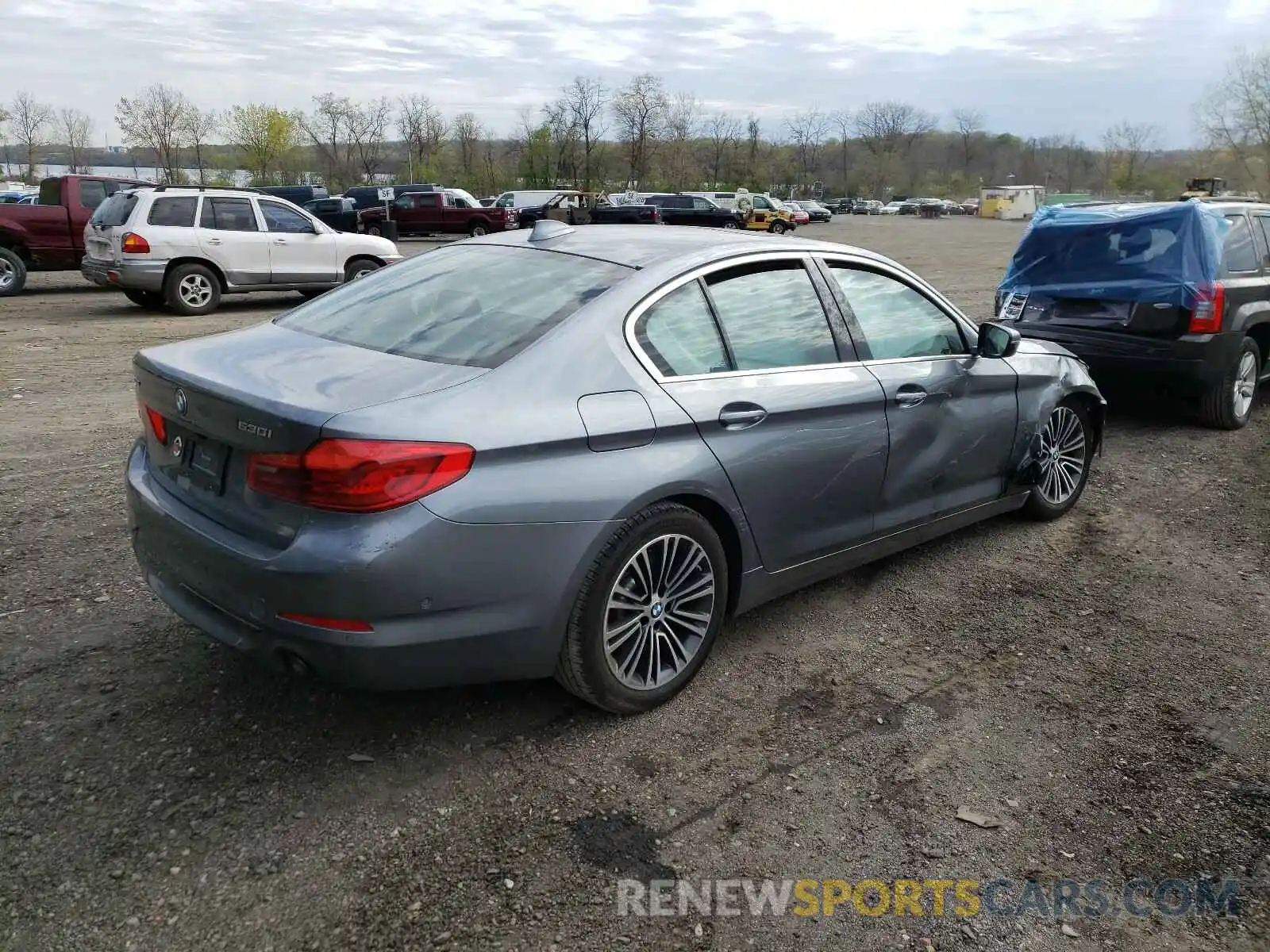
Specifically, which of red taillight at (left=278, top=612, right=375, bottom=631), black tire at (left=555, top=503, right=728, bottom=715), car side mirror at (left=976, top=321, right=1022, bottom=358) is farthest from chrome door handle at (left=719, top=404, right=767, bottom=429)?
car side mirror at (left=976, top=321, right=1022, bottom=358)

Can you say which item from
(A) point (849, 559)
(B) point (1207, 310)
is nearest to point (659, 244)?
(A) point (849, 559)

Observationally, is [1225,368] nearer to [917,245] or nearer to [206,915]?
[206,915]

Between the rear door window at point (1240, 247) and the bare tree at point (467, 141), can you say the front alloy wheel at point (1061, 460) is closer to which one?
the rear door window at point (1240, 247)

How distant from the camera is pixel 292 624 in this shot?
2.82 m

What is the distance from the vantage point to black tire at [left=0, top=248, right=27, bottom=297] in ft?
49.5

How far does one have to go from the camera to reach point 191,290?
529 inches

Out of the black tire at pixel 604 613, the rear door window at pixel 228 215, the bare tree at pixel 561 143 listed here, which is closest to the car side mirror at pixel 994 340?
the black tire at pixel 604 613

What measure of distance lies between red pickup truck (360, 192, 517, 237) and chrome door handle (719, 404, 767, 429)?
30.9 metres

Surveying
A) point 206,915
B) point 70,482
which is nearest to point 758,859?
point 206,915

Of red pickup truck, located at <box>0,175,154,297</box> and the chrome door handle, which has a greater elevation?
red pickup truck, located at <box>0,175,154,297</box>

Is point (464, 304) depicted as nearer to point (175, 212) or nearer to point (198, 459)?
point (198, 459)

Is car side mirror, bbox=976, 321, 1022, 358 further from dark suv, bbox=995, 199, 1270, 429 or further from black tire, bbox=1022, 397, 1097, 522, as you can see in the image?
dark suv, bbox=995, 199, 1270, 429

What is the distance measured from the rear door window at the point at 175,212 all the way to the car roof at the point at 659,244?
10.4 meters

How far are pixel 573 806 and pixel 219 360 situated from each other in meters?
1.82
